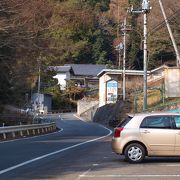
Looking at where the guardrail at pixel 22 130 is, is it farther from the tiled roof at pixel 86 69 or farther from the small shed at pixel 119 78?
the tiled roof at pixel 86 69

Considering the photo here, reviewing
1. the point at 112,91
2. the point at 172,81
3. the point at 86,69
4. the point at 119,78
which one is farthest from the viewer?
the point at 86,69

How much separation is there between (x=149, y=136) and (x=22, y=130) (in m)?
19.6

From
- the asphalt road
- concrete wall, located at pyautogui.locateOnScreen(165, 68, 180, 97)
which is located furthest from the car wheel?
concrete wall, located at pyautogui.locateOnScreen(165, 68, 180, 97)

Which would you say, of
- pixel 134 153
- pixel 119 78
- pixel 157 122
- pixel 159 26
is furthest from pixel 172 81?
pixel 119 78

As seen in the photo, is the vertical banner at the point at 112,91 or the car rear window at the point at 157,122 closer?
the car rear window at the point at 157,122

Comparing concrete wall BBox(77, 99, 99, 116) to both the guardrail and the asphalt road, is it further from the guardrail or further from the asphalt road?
the asphalt road

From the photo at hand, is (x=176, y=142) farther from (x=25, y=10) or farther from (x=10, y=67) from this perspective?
(x=10, y=67)

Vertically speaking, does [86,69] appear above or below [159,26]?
above

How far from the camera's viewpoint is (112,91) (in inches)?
2891

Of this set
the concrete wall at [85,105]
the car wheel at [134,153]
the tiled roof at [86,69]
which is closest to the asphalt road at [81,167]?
the car wheel at [134,153]

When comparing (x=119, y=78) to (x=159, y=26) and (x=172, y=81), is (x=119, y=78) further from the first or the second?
(x=172, y=81)

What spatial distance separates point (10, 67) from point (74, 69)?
81.2 m

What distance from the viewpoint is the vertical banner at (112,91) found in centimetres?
7125

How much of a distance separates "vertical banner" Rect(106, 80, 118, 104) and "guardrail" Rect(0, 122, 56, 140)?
2871cm
